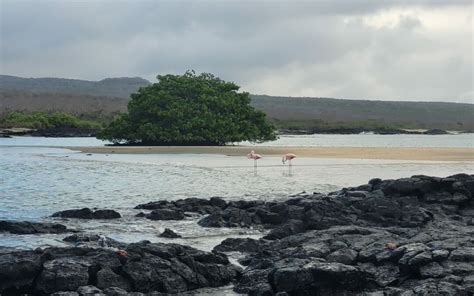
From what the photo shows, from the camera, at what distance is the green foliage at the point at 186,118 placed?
187 feet

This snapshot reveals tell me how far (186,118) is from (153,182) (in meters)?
27.6

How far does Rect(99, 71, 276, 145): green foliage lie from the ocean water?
10.6 meters

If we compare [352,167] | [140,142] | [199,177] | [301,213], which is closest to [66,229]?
[301,213]

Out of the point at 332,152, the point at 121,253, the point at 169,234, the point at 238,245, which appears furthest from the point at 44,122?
the point at 121,253

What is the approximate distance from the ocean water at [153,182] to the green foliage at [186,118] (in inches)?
418

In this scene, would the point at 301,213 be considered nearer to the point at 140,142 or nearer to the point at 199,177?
the point at 199,177

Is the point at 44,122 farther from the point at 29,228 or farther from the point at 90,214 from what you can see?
the point at 29,228

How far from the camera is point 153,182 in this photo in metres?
30.1

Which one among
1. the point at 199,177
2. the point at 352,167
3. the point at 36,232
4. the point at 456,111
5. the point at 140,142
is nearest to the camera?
the point at 36,232

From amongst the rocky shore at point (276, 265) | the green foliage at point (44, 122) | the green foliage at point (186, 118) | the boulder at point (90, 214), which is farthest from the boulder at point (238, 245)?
the green foliage at point (44, 122)

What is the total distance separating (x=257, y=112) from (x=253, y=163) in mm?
21074

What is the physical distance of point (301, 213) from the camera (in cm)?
1733

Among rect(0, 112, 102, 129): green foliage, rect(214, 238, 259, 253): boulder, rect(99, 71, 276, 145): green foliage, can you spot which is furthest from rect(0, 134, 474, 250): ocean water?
rect(0, 112, 102, 129): green foliage

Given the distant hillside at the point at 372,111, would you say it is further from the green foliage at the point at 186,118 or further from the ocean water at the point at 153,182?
the ocean water at the point at 153,182
